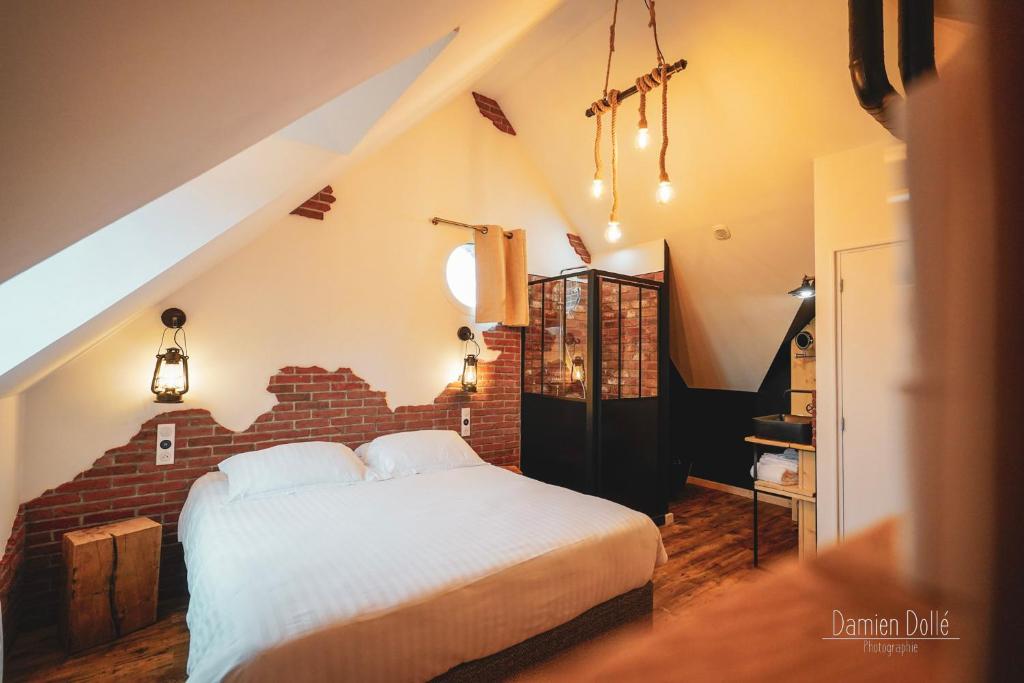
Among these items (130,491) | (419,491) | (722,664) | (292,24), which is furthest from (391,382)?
(722,664)

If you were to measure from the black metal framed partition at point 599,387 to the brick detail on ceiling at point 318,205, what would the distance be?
1.82 m

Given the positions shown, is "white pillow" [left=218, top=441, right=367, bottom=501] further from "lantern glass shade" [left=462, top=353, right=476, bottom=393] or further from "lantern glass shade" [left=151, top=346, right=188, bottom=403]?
"lantern glass shade" [left=462, top=353, right=476, bottom=393]

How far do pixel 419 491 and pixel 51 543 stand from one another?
5.86 ft

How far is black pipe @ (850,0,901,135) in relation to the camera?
28 centimetres

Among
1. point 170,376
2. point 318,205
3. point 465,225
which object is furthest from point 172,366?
point 465,225

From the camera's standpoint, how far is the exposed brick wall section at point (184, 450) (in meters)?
2.34

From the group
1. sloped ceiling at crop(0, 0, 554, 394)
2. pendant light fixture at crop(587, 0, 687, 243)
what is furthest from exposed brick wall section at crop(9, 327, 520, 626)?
pendant light fixture at crop(587, 0, 687, 243)

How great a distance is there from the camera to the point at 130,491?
255 cm

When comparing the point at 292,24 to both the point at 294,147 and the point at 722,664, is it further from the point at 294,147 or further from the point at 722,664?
the point at 294,147

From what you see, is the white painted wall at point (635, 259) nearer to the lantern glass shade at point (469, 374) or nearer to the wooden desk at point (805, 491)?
the lantern glass shade at point (469, 374)

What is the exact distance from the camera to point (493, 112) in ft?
13.7

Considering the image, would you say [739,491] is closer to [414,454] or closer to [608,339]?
[608,339]

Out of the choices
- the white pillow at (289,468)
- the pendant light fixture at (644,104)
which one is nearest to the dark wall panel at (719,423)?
the pendant light fixture at (644,104)

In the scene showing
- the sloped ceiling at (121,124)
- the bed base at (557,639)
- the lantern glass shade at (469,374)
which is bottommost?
the bed base at (557,639)
